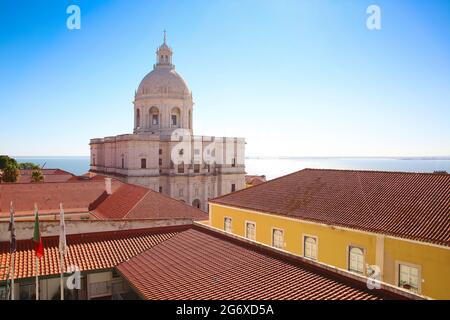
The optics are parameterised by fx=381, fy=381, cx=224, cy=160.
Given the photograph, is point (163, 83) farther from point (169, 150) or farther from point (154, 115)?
point (169, 150)

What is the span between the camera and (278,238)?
19219 mm

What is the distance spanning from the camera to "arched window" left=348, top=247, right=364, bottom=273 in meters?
15.2

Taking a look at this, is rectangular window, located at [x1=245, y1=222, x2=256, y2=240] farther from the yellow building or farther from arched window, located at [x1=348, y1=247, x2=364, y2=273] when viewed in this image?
arched window, located at [x1=348, y1=247, x2=364, y2=273]

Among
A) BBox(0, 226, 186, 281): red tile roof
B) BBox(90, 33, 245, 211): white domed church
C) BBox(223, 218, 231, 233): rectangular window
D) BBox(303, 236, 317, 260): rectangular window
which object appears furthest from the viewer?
BBox(90, 33, 245, 211): white domed church

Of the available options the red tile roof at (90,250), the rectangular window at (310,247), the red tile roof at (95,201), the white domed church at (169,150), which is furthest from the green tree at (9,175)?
the rectangular window at (310,247)

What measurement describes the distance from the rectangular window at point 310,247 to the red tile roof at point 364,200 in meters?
0.98

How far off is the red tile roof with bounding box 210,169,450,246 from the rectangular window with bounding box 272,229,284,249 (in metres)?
0.96

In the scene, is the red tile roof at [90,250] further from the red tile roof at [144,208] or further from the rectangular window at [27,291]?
the red tile roof at [144,208]

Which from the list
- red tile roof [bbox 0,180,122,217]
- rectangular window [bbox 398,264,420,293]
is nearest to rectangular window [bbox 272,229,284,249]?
rectangular window [bbox 398,264,420,293]
